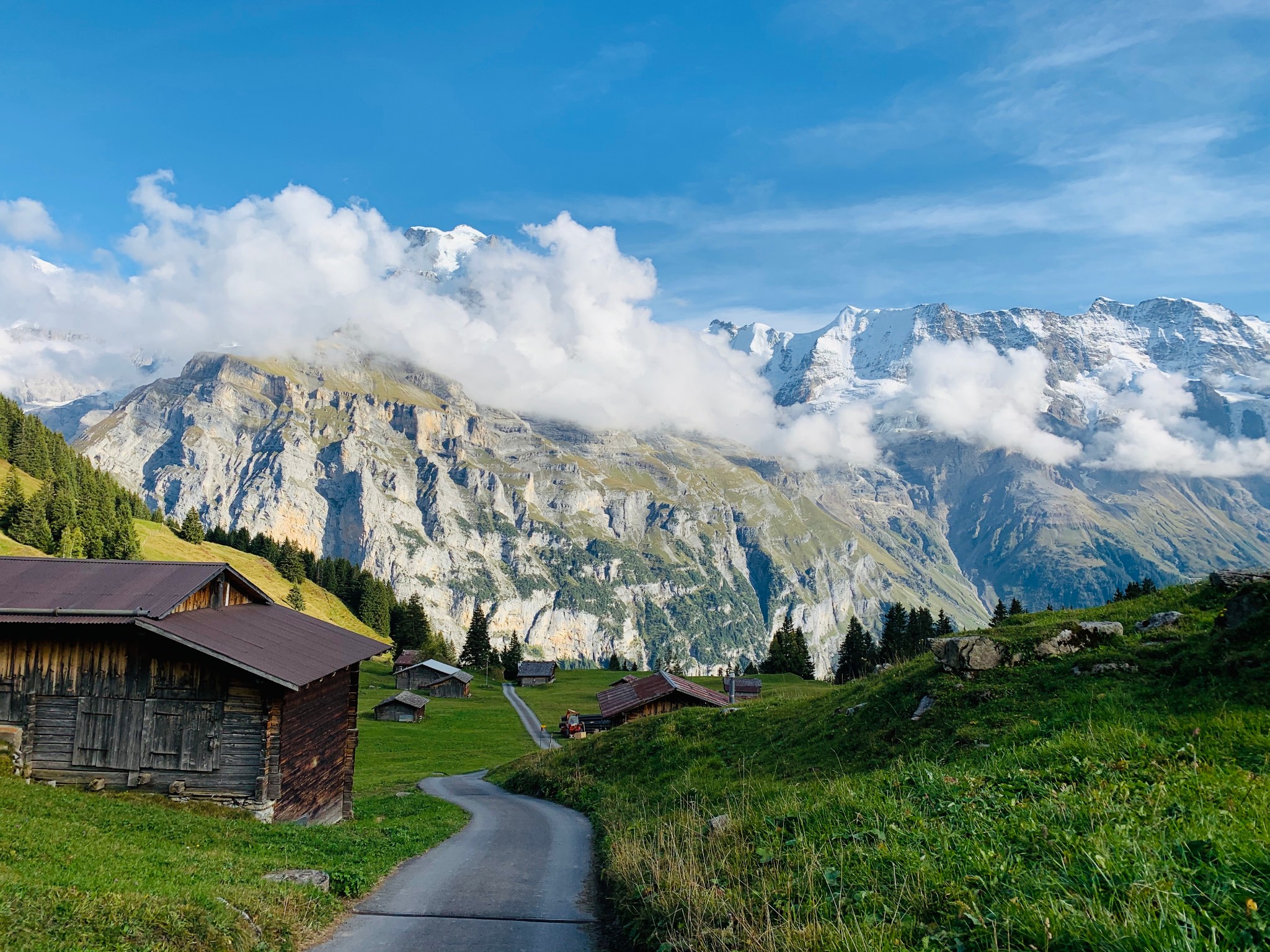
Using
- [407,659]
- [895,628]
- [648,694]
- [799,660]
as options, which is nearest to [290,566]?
[407,659]

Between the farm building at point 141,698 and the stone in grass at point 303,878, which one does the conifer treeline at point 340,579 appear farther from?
the stone in grass at point 303,878

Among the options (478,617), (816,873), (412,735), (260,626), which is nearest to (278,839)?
(260,626)

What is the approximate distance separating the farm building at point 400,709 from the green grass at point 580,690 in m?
16.2

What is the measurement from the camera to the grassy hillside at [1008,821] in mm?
6137

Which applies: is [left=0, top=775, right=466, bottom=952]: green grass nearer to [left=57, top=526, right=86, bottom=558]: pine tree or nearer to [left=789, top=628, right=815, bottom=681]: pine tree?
[left=57, top=526, right=86, bottom=558]: pine tree

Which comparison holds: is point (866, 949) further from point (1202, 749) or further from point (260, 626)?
point (260, 626)

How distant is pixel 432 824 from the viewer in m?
25.2

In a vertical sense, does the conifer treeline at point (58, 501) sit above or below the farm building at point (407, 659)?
above

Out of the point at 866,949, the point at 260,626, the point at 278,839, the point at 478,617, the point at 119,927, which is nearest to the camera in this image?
the point at 866,949

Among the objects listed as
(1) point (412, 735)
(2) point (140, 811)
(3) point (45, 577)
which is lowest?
(1) point (412, 735)

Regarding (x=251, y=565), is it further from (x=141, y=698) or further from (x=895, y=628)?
(x=141, y=698)

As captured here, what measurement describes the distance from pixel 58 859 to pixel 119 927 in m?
4.70

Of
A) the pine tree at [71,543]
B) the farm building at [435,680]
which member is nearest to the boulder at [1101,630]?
the farm building at [435,680]

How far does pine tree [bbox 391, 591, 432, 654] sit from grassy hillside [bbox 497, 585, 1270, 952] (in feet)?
490
